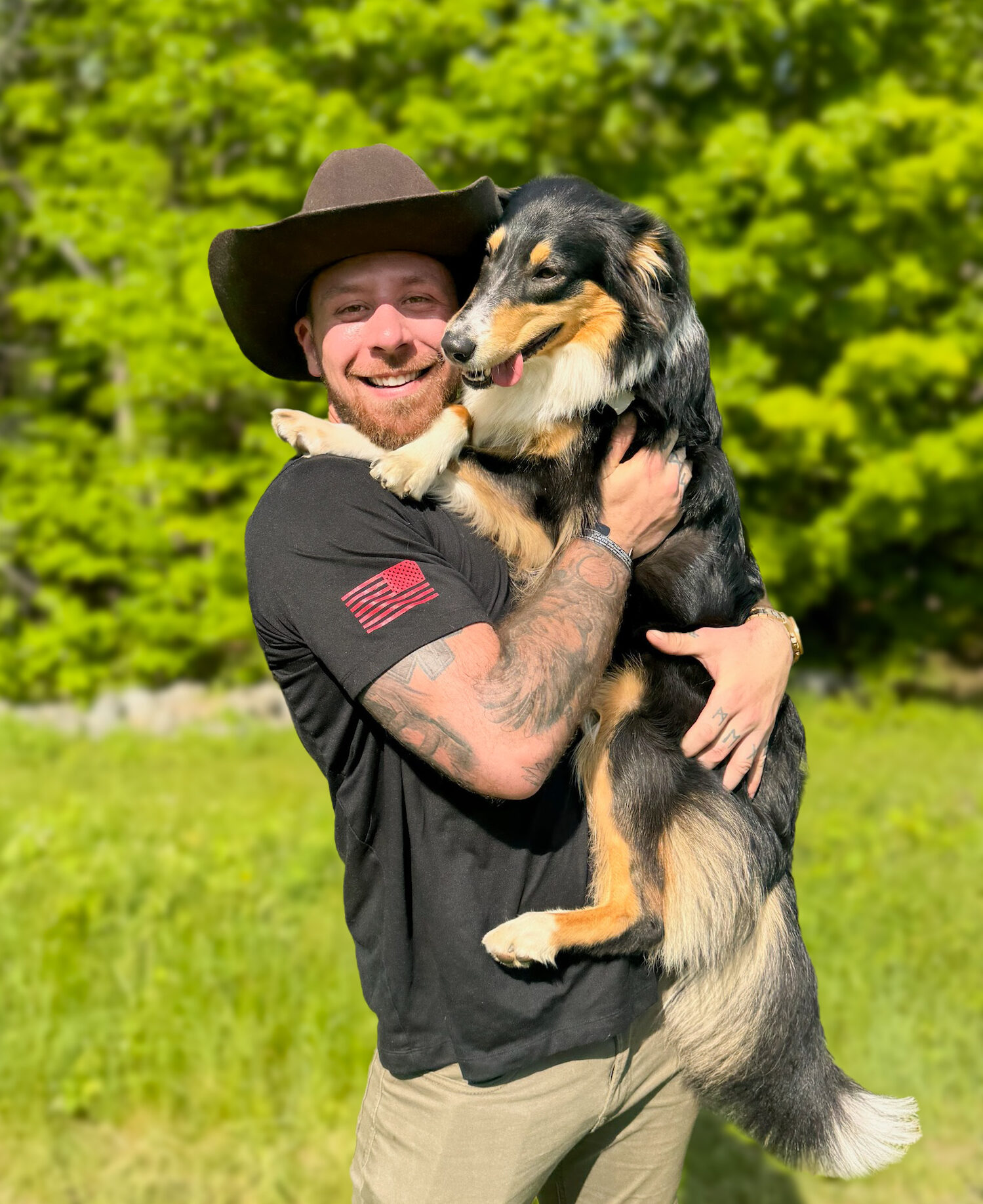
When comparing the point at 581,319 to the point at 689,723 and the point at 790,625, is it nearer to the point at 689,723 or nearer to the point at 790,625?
the point at 790,625

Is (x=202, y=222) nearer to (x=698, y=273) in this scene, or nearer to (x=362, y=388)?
(x=698, y=273)

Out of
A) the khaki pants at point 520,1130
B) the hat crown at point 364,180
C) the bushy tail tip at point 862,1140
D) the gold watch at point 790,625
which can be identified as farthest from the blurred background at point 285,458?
the hat crown at point 364,180

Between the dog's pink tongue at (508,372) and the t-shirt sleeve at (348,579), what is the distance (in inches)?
23.1

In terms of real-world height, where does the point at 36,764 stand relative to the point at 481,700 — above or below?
below

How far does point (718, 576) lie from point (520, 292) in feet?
2.63

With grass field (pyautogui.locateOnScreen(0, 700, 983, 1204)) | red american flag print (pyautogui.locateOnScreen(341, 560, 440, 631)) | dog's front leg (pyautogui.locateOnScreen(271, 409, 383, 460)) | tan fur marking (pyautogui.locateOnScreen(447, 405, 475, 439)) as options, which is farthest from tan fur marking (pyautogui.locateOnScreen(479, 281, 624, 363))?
grass field (pyautogui.locateOnScreen(0, 700, 983, 1204))

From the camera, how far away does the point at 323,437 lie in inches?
102

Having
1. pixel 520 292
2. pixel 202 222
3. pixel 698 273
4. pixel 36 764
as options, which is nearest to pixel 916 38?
pixel 698 273

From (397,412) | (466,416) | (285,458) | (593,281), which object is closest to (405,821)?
(397,412)

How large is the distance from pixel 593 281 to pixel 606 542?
85 centimetres

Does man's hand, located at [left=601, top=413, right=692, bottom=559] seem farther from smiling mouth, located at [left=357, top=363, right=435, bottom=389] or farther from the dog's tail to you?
the dog's tail

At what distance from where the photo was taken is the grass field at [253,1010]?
145 inches

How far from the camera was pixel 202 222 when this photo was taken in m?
8.60

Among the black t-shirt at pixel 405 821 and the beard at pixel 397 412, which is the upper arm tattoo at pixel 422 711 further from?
the beard at pixel 397 412
